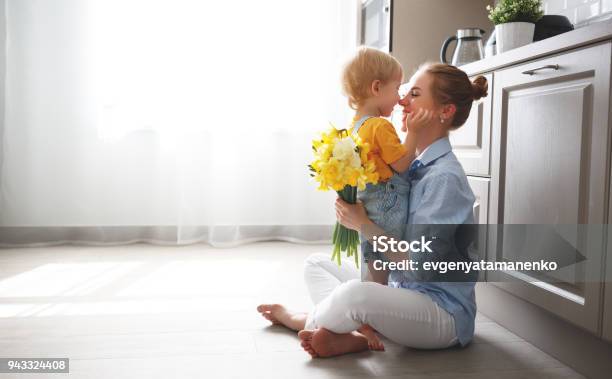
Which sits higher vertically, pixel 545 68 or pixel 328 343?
pixel 545 68

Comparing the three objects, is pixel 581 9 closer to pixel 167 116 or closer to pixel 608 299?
pixel 608 299

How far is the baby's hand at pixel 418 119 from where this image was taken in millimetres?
1620

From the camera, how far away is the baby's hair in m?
1.71

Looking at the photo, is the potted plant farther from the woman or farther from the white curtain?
the white curtain

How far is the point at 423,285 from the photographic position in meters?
1.59

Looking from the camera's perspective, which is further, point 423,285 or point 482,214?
point 482,214

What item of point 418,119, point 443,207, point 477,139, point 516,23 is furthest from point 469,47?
point 443,207

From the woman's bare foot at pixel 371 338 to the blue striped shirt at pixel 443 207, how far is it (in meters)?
0.15

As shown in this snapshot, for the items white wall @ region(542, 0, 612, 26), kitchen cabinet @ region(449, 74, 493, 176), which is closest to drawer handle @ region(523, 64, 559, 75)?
kitchen cabinet @ region(449, 74, 493, 176)

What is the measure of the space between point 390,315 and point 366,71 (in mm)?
716

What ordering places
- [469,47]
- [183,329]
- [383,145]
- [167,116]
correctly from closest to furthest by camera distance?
[383,145] → [183,329] → [469,47] → [167,116]

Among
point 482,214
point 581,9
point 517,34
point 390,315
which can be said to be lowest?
point 390,315

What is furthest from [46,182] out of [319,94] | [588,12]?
[588,12]

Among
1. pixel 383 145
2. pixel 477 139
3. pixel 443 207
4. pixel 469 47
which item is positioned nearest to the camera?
pixel 443 207
